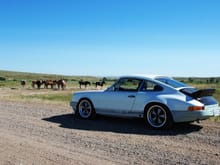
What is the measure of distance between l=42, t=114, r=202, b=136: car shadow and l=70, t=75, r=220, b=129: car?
0.93ft

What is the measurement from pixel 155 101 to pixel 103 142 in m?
2.34

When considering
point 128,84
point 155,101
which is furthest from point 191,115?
point 128,84

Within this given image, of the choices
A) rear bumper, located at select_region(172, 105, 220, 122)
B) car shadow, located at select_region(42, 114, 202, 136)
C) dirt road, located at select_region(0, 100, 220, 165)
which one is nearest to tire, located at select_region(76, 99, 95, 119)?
car shadow, located at select_region(42, 114, 202, 136)

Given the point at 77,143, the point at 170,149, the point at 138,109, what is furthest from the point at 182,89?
the point at 77,143

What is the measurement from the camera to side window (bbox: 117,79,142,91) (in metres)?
9.79

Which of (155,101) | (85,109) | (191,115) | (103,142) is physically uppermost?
(155,101)

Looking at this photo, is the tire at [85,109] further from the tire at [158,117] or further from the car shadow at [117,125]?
the tire at [158,117]

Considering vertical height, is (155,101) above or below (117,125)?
above

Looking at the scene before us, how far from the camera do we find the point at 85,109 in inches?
436

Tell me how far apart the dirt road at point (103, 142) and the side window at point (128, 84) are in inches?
43.5

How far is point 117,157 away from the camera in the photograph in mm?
6172

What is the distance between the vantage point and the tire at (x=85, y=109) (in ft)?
35.6

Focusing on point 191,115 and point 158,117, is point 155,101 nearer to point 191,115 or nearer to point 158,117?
point 158,117

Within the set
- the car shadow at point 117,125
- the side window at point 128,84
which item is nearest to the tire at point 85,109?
the car shadow at point 117,125
